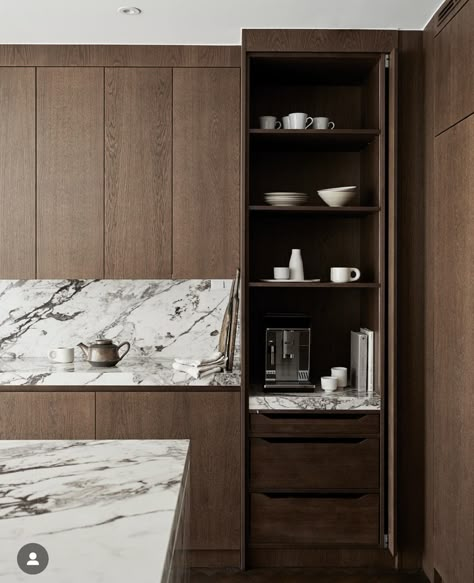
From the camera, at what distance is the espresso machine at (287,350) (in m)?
Result: 3.23

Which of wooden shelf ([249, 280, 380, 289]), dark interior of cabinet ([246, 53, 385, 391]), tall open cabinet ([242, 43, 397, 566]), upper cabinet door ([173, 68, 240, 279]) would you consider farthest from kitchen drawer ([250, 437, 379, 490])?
upper cabinet door ([173, 68, 240, 279])

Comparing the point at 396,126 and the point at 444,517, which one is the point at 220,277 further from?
the point at 444,517

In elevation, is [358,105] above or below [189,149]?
above

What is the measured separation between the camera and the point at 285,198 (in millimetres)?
3189

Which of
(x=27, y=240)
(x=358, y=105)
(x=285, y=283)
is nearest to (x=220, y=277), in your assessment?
(x=285, y=283)

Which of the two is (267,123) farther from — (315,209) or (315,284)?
(315,284)

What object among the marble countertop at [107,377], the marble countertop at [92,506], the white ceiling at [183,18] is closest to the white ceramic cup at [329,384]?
the marble countertop at [107,377]

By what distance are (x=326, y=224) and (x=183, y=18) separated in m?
1.28

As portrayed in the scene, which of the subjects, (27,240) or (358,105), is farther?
(358,105)

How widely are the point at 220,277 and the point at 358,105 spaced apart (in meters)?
1.20

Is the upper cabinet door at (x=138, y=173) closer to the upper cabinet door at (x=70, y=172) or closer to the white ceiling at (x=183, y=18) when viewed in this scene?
the upper cabinet door at (x=70, y=172)

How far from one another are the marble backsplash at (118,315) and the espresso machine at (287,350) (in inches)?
20.7

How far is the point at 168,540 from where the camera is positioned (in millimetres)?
1157

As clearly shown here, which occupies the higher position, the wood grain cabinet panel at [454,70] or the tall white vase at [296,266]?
the wood grain cabinet panel at [454,70]
